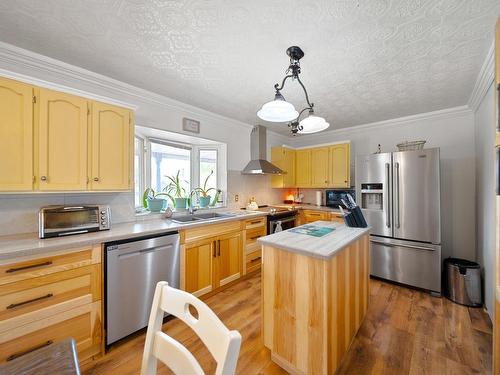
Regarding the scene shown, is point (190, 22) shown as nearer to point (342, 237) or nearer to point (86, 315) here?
point (342, 237)

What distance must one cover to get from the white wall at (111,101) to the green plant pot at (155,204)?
229 millimetres

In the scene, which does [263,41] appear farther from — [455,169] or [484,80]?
[455,169]

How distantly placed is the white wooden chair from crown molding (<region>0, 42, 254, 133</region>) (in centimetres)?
182

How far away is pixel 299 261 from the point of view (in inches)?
55.4

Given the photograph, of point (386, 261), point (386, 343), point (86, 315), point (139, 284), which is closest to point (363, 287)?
point (386, 343)

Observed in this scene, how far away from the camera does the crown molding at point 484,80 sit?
173 cm

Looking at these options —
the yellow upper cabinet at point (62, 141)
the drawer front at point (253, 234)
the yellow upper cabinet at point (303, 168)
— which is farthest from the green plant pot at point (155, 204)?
the yellow upper cabinet at point (303, 168)

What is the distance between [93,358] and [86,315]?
14.2 inches

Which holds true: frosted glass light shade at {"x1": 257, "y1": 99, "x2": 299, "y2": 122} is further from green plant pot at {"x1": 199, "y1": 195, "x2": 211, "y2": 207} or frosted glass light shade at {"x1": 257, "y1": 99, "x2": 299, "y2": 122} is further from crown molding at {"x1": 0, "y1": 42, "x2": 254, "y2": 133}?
green plant pot at {"x1": 199, "y1": 195, "x2": 211, "y2": 207}

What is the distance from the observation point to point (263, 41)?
1.57 metres

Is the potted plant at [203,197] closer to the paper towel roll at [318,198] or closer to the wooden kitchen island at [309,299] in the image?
the wooden kitchen island at [309,299]

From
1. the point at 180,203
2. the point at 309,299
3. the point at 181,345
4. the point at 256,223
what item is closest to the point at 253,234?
the point at 256,223

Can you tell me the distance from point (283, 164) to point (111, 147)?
2.93 m

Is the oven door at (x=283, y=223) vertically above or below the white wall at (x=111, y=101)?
below
